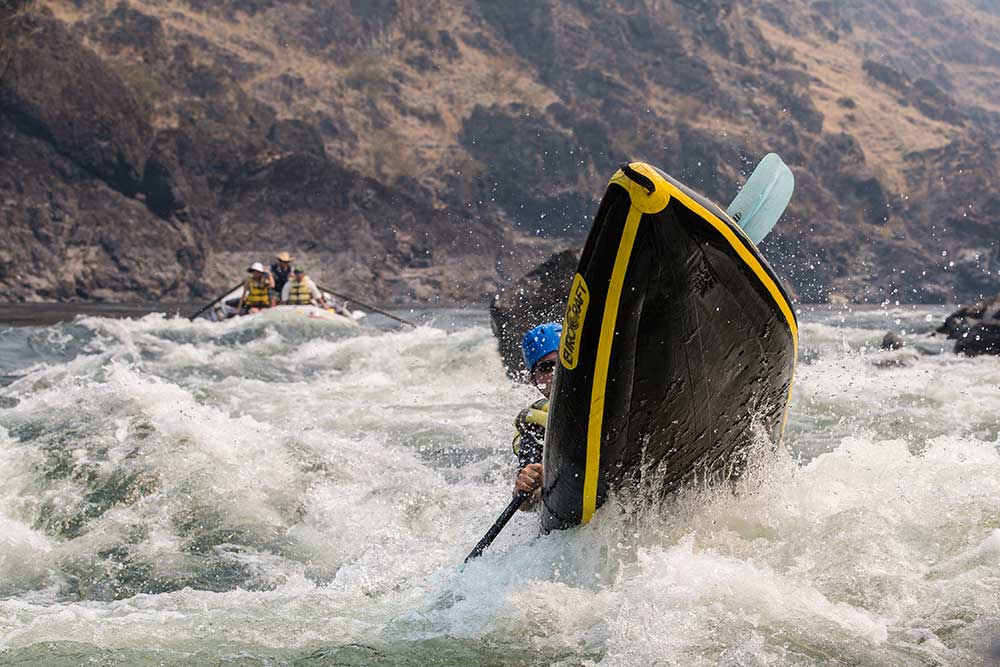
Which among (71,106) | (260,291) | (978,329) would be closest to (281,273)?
(260,291)

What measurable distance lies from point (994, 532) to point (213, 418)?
5.85m

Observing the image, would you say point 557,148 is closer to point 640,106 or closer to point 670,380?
point 640,106

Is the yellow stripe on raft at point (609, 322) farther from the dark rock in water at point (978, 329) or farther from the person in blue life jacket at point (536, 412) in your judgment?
the dark rock in water at point (978, 329)

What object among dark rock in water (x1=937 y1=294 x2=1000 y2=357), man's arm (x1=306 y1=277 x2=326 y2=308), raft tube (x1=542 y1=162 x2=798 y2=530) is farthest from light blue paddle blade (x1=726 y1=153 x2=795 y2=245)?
man's arm (x1=306 y1=277 x2=326 y2=308)

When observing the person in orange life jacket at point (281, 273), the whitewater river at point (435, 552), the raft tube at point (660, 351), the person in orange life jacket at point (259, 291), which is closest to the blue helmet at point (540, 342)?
the raft tube at point (660, 351)

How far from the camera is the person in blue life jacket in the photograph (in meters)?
5.64

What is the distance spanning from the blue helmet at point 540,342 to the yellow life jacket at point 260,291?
17.3 meters

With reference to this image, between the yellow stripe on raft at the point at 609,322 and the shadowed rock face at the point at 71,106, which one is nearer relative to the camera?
the yellow stripe on raft at the point at 609,322

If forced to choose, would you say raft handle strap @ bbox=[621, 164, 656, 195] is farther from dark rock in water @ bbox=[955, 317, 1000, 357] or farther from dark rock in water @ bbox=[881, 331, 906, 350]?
dark rock in water @ bbox=[881, 331, 906, 350]

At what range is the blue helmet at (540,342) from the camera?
5.67m

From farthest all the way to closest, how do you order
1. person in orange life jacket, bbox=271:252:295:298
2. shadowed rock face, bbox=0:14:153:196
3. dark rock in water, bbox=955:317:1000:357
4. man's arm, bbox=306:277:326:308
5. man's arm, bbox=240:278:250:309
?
1. shadowed rock face, bbox=0:14:153:196
2. person in orange life jacket, bbox=271:252:295:298
3. man's arm, bbox=240:278:250:309
4. man's arm, bbox=306:277:326:308
5. dark rock in water, bbox=955:317:1000:357

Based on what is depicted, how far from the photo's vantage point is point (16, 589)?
19.0 feet

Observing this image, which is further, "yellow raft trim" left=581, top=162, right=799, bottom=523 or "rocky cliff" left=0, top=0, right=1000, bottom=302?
"rocky cliff" left=0, top=0, right=1000, bottom=302

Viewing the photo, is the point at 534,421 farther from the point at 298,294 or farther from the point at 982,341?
the point at 298,294
